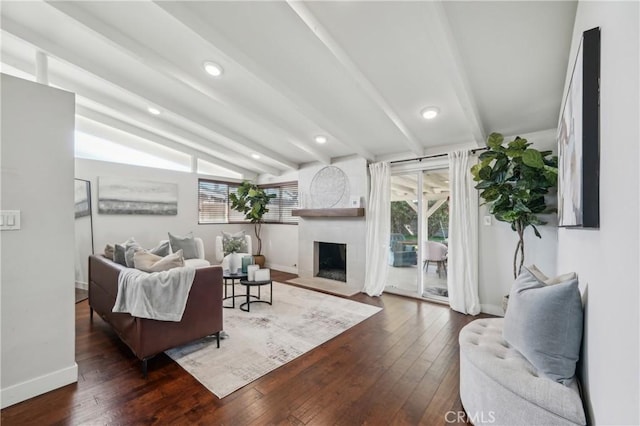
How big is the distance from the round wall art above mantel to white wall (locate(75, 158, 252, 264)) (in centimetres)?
249

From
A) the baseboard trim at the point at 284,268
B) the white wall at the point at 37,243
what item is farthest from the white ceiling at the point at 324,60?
the baseboard trim at the point at 284,268

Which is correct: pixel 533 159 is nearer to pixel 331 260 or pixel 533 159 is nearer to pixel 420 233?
pixel 420 233

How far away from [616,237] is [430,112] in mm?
2453

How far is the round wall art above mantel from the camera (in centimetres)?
475

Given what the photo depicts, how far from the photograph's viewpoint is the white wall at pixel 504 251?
3.05 m

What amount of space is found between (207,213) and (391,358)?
196 inches

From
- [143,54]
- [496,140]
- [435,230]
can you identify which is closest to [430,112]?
[496,140]

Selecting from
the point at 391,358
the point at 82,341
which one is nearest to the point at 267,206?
the point at 82,341

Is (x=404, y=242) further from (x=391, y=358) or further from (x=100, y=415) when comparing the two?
(x=100, y=415)

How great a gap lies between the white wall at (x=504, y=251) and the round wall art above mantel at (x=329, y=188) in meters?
2.17

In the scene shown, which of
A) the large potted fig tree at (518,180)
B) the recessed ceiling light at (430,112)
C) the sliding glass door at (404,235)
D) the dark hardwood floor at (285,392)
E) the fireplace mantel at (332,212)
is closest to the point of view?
the dark hardwood floor at (285,392)

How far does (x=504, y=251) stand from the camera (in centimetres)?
335

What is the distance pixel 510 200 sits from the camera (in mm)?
2883

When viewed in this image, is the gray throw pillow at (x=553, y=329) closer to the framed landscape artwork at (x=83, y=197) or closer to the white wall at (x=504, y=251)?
the white wall at (x=504, y=251)
